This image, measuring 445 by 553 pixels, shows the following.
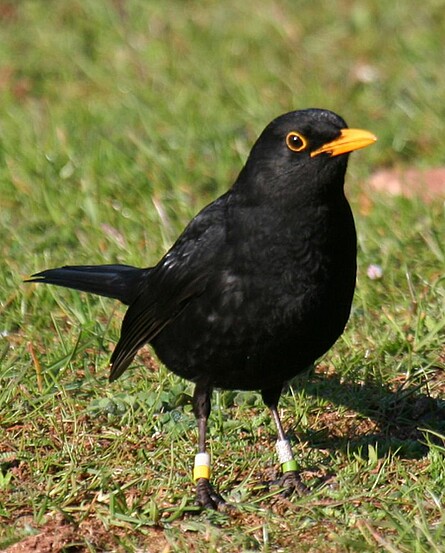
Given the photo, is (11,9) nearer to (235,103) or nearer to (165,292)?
(235,103)

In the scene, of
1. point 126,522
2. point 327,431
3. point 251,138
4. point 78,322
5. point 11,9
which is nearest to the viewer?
point 126,522

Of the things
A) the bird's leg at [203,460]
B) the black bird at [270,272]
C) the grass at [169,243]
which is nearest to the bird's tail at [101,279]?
the grass at [169,243]

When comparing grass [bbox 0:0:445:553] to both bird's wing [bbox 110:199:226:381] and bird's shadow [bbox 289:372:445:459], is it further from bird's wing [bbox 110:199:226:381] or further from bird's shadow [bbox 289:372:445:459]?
bird's wing [bbox 110:199:226:381]

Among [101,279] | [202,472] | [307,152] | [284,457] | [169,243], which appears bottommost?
[284,457]

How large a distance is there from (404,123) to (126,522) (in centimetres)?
462

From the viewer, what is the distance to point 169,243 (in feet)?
23.3

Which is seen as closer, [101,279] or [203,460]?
[203,460]

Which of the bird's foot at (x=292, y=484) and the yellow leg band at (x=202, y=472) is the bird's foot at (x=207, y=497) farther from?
the bird's foot at (x=292, y=484)

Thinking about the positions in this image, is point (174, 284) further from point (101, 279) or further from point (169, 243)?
point (169, 243)

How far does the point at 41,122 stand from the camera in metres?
8.77

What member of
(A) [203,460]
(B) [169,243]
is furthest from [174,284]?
(B) [169,243]

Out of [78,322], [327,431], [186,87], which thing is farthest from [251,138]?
[327,431]

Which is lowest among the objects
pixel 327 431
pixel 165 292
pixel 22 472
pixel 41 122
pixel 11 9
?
pixel 327 431

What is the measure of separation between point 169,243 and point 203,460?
229 centimetres
